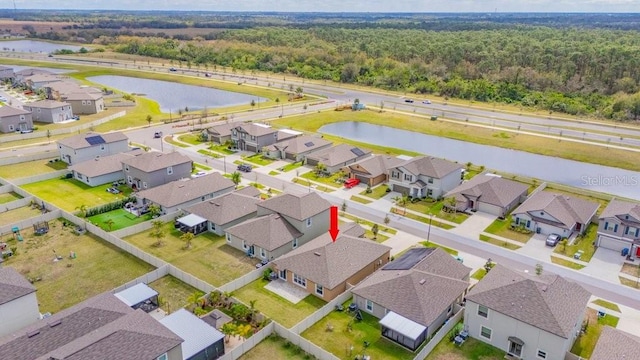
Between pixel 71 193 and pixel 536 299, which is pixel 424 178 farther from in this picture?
pixel 71 193

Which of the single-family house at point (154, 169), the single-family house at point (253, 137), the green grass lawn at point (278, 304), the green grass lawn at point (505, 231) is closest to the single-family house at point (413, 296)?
the green grass lawn at point (278, 304)

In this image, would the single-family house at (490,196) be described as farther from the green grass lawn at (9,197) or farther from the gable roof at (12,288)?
the green grass lawn at (9,197)

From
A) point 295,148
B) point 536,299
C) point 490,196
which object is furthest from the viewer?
point 295,148

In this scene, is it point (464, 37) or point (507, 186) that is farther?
point (464, 37)

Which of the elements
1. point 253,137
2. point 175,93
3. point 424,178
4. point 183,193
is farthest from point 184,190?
point 175,93

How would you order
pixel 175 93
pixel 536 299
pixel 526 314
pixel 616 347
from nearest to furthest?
pixel 616 347 < pixel 526 314 < pixel 536 299 < pixel 175 93

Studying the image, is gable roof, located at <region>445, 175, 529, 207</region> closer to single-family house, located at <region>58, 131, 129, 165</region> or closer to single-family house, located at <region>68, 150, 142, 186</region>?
single-family house, located at <region>68, 150, 142, 186</region>

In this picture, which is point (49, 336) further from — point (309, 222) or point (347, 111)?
point (347, 111)

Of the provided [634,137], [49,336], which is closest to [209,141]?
[49,336]
